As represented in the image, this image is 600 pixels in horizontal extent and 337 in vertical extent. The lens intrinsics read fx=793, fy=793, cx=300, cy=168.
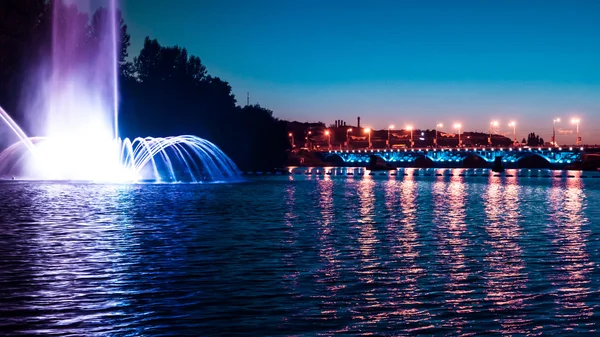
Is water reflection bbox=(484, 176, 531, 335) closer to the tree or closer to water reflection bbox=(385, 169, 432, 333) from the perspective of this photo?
water reflection bbox=(385, 169, 432, 333)

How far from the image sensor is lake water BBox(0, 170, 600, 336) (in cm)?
1245

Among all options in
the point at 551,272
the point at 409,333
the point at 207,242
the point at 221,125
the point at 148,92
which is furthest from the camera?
the point at 221,125

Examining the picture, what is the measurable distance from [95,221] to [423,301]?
60.2 feet

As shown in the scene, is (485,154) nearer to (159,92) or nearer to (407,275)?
(159,92)

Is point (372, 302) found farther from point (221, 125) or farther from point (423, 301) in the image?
point (221, 125)

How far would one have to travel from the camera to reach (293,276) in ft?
55.4

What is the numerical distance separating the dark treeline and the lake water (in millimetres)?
48948

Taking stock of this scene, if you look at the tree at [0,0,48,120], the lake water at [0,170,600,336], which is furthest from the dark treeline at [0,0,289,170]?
the lake water at [0,170,600,336]

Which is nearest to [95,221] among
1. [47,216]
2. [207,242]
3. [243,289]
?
[47,216]

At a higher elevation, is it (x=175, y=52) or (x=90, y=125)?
(x=175, y=52)

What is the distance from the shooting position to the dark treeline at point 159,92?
7694 centimetres

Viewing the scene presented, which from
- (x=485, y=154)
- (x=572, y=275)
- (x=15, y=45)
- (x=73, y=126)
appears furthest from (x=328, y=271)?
(x=485, y=154)

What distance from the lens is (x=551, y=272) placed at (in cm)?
1789

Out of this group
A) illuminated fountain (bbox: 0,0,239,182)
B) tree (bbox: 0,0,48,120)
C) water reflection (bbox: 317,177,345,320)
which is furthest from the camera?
illuminated fountain (bbox: 0,0,239,182)
